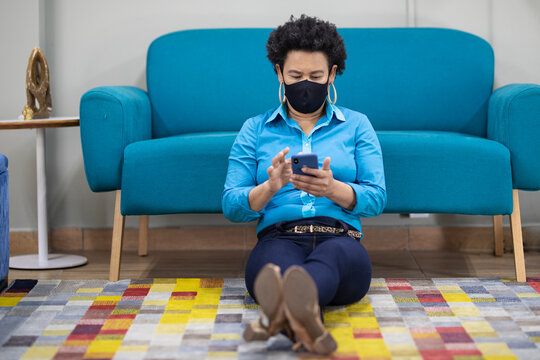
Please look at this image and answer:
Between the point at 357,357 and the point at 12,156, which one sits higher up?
the point at 12,156

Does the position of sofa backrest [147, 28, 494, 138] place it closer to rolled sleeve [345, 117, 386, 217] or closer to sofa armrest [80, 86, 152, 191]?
sofa armrest [80, 86, 152, 191]

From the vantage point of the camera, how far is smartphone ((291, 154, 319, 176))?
1569 mm

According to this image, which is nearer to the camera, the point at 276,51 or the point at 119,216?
the point at 276,51

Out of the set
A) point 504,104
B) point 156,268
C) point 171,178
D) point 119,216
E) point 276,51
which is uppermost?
point 276,51

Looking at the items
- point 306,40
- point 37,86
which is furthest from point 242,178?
point 37,86

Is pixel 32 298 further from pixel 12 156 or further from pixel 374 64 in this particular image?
pixel 374 64

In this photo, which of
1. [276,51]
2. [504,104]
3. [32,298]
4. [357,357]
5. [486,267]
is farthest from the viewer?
[486,267]

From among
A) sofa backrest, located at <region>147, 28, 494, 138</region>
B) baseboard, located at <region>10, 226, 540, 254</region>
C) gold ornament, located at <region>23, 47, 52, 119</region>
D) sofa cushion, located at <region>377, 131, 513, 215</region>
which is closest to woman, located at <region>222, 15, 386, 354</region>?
sofa cushion, located at <region>377, 131, 513, 215</region>

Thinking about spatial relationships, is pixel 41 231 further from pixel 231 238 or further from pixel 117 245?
pixel 231 238

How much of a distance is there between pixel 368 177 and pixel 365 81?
0.88 m

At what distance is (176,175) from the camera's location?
2113mm

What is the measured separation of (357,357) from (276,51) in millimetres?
866

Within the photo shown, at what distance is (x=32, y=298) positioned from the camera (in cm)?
192

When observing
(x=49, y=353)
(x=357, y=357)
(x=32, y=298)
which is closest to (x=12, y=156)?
(x=32, y=298)
